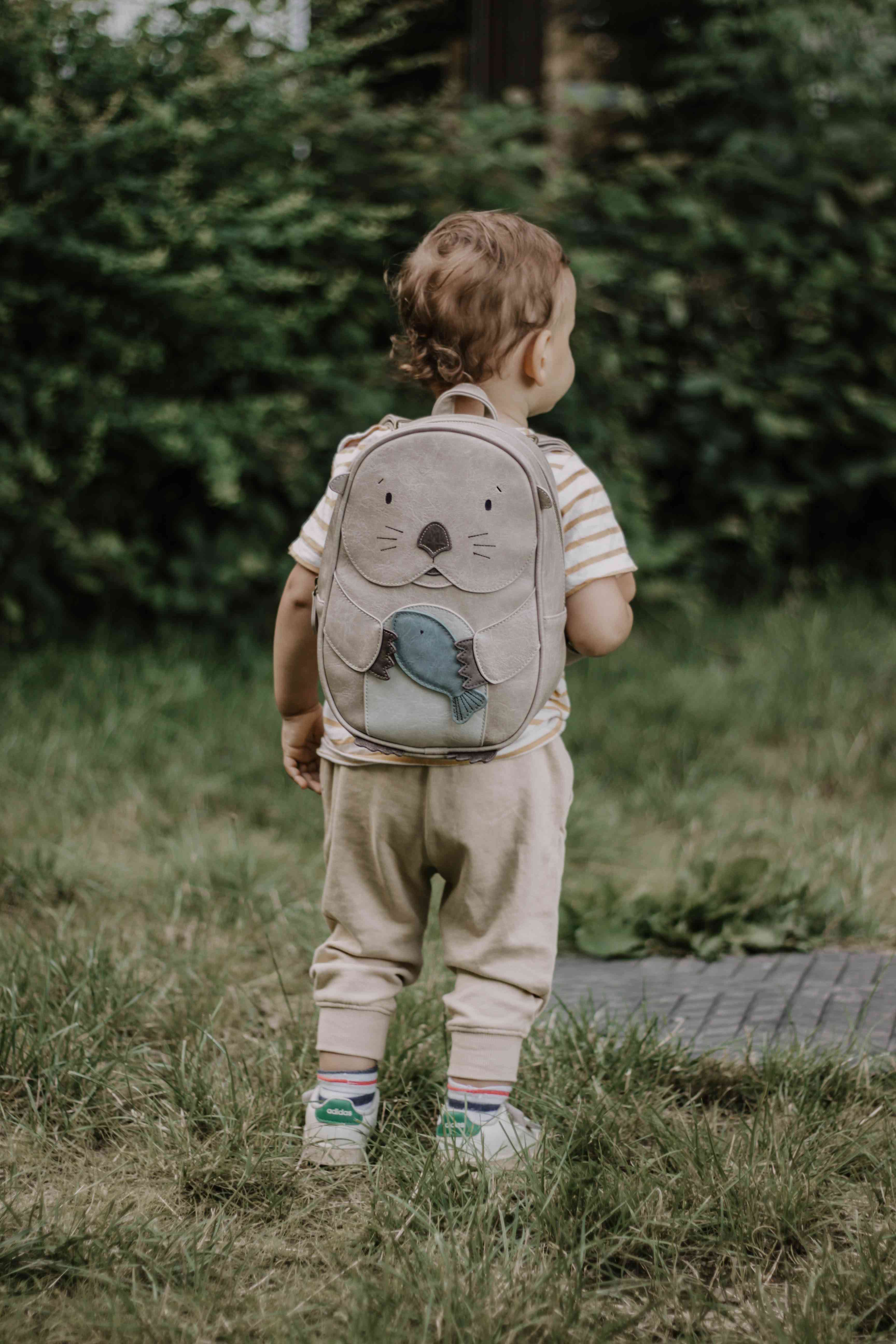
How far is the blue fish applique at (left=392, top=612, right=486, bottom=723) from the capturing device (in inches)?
68.4

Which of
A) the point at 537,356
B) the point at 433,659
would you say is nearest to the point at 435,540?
the point at 433,659

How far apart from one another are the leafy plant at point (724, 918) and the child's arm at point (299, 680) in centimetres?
94

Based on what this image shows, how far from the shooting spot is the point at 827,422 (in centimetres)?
569

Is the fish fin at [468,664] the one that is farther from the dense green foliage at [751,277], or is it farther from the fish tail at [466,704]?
the dense green foliage at [751,277]

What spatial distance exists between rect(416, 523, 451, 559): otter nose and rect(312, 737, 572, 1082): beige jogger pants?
0.34 meters

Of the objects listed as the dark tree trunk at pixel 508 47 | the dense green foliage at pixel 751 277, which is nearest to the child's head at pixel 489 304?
the dense green foliage at pixel 751 277

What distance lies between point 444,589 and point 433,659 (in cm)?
10

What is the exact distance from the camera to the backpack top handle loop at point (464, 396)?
72.2 inches

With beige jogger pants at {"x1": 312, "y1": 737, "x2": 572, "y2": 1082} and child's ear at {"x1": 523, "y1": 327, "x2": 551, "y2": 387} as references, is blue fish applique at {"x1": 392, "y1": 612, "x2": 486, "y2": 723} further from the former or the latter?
child's ear at {"x1": 523, "y1": 327, "x2": 551, "y2": 387}

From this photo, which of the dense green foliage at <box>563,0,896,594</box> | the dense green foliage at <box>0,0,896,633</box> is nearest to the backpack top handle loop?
the dense green foliage at <box>0,0,896,633</box>

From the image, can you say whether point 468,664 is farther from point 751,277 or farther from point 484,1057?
point 751,277

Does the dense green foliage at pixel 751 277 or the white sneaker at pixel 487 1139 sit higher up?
the dense green foliage at pixel 751 277

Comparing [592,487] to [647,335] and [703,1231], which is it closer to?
[703,1231]

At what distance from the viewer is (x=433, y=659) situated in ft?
5.71
